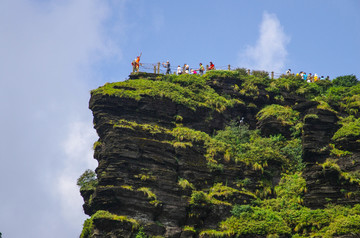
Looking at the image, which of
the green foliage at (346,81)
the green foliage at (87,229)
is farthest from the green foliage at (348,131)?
the green foliage at (87,229)

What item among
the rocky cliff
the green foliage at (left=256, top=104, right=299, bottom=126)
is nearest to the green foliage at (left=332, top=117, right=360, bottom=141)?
the rocky cliff

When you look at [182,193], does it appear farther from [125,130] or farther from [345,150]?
[345,150]

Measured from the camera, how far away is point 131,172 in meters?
41.1

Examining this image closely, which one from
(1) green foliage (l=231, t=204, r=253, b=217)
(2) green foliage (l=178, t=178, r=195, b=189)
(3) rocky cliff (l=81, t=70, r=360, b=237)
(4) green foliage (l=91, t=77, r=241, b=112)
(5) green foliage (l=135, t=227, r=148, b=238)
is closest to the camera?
(5) green foliage (l=135, t=227, r=148, b=238)

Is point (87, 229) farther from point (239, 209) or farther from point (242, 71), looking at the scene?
point (242, 71)

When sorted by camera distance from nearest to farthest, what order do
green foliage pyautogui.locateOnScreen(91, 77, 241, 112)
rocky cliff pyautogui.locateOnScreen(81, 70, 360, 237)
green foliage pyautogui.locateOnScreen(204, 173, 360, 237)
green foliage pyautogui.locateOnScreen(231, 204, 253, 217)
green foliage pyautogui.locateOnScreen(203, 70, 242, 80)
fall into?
green foliage pyautogui.locateOnScreen(204, 173, 360, 237) → rocky cliff pyautogui.locateOnScreen(81, 70, 360, 237) → green foliage pyautogui.locateOnScreen(231, 204, 253, 217) → green foliage pyautogui.locateOnScreen(91, 77, 241, 112) → green foliage pyautogui.locateOnScreen(203, 70, 242, 80)

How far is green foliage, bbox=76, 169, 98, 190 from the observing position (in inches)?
1740

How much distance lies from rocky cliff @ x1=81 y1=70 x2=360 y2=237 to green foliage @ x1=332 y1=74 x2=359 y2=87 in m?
A: 4.53

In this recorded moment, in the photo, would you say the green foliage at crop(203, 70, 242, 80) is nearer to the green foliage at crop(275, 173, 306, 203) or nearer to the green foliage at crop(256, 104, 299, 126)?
the green foliage at crop(256, 104, 299, 126)

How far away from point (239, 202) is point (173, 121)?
9.69 m

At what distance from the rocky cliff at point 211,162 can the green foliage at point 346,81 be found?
4.53 metres

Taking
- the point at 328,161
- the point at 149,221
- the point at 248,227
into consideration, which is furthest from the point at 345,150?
the point at 149,221

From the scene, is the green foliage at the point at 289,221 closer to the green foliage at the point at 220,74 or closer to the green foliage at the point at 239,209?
the green foliage at the point at 239,209

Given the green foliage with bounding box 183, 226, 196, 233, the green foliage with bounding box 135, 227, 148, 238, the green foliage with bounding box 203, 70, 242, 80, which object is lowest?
the green foliage with bounding box 135, 227, 148, 238
